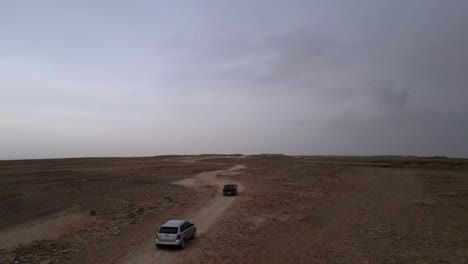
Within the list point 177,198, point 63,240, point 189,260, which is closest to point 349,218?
point 189,260

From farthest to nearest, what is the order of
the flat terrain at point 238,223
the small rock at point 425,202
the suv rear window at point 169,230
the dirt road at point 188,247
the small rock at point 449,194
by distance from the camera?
the small rock at point 449,194 < the small rock at point 425,202 < the suv rear window at point 169,230 < the flat terrain at point 238,223 < the dirt road at point 188,247

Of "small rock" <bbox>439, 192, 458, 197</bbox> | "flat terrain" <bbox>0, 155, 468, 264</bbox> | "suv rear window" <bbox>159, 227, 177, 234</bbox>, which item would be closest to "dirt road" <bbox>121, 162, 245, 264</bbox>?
"flat terrain" <bbox>0, 155, 468, 264</bbox>

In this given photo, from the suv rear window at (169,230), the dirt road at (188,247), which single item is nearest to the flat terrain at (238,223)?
the dirt road at (188,247)

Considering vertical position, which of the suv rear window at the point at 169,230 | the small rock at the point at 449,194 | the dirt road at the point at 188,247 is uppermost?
the suv rear window at the point at 169,230

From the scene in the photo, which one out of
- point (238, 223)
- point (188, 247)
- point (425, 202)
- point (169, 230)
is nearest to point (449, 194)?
point (425, 202)

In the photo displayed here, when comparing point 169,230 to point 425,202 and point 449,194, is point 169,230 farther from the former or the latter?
point 449,194

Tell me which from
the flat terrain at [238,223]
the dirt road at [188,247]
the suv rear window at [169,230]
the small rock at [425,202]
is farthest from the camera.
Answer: the small rock at [425,202]

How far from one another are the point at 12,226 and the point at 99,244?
31.0 ft

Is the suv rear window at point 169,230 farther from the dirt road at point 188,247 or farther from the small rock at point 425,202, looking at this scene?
the small rock at point 425,202

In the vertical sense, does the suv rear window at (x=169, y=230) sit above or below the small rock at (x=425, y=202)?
above

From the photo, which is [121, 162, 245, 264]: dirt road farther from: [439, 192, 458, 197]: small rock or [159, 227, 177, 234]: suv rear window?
[439, 192, 458, 197]: small rock

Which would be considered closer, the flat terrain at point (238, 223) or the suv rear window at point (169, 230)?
the flat terrain at point (238, 223)

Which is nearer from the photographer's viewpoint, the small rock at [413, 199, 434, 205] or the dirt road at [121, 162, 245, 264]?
the dirt road at [121, 162, 245, 264]

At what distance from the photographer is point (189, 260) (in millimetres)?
19578
